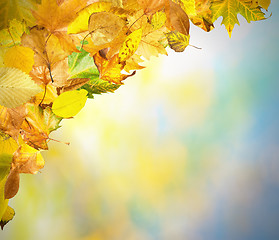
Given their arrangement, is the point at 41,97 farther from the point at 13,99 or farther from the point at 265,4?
the point at 265,4

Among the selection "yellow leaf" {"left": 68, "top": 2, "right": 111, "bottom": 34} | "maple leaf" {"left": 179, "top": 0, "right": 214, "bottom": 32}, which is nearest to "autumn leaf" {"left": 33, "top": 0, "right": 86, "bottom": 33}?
"yellow leaf" {"left": 68, "top": 2, "right": 111, "bottom": 34}

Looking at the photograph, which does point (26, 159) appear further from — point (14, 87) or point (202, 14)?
point (202, 14)

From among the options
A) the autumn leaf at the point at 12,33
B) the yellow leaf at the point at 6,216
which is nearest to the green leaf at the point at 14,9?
the autumn leaf at the point at 12,33

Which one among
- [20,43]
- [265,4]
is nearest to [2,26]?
[20,43]

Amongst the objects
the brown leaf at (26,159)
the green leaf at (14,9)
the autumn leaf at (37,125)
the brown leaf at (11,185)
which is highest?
the green leaf at (14,9)

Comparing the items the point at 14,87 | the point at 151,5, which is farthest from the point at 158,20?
the point at 14,87

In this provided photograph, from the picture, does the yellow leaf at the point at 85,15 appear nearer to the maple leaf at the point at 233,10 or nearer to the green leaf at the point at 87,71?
the green leaf at the point at 87,71
